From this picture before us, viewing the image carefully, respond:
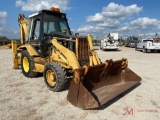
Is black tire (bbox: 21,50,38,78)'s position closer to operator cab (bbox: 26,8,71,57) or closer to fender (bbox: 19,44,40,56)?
fender (bbox: 19,44,40,56)

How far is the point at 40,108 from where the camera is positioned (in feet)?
17.4

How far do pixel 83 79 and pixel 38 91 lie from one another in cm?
205

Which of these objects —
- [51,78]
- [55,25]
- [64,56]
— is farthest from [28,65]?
[64,56]

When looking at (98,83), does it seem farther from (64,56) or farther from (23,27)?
(23,27)

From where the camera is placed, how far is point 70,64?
6590mm

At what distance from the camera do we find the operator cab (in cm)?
781

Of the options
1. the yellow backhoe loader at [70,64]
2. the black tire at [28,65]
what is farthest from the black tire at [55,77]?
the black tire at [28,65]

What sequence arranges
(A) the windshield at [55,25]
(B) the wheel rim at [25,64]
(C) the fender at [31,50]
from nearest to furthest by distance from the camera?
(A) the windshield at [55,25], (C) the fender at [31,50], (B) the wheel rim at [25,64]

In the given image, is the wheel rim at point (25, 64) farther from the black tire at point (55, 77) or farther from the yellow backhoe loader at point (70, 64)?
the black tire at point (55, 77)

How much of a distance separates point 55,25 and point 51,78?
7.99 ft

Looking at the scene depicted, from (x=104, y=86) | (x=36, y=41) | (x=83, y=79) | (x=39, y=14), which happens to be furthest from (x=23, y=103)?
(x=39, y=14)

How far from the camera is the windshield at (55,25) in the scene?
26.0 ft

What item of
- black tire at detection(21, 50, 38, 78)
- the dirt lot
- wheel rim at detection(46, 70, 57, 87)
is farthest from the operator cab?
the dirt lot

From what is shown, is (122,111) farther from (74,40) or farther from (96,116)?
(74,40)
